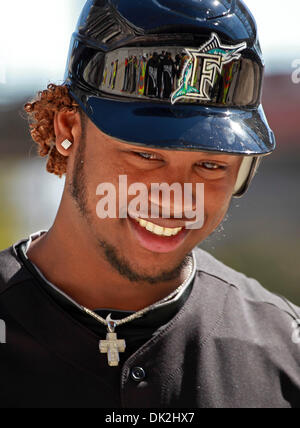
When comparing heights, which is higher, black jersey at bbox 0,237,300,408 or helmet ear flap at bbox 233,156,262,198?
helmet ear flap at bbox 233,156,262,198

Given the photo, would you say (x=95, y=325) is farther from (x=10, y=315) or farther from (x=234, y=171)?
(x=234, y=171)

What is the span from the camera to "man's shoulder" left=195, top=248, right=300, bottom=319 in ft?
10.4

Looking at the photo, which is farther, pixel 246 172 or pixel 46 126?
pixel 46 126

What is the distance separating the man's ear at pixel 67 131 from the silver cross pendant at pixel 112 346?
0.79m

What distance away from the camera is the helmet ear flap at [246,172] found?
120 inches

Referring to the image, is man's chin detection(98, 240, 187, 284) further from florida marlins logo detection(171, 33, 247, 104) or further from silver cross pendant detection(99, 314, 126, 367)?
florida marlins logo detection(171, 33, 247, 104)

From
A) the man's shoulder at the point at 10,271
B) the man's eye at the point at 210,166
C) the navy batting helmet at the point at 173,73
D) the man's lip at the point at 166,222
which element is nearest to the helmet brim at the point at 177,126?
the navy batting helmet at the point at 173,73

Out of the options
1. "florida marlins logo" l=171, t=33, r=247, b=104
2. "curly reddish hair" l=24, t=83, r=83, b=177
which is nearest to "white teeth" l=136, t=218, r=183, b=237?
"florida marlins logo" l=171, t=33, r=247, b=104

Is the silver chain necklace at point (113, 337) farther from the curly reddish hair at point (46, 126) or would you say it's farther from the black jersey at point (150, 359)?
the curly reddish hair at point (46, 126)

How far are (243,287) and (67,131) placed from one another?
3.59 feet
